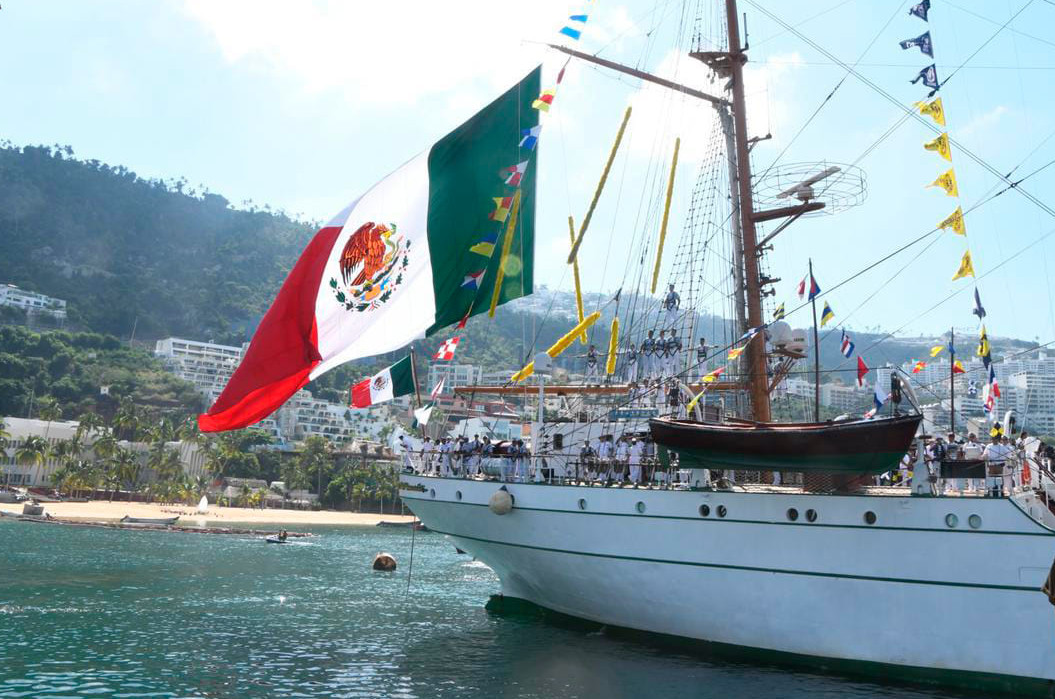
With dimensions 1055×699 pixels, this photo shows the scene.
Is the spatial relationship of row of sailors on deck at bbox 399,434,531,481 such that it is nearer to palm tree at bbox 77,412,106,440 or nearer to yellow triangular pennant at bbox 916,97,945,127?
yellow triangular pennant at bbox 916,97,945,127

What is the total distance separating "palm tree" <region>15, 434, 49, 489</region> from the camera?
259ft

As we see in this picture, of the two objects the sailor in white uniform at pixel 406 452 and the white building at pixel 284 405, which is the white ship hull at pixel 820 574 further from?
the white building at pixel 284 405

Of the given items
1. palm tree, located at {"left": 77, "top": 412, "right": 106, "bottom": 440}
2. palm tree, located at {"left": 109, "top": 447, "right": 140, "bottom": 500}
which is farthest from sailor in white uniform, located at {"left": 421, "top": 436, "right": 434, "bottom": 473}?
palm tree, located at {"left": 77, "top": 412, "right": 106, "bottom": 440}

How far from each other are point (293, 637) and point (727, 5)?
18426 millimetres

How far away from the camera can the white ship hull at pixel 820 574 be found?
13164 mm

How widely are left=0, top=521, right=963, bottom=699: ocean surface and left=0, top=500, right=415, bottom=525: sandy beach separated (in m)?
38.5

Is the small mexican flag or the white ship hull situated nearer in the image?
the white ship hull

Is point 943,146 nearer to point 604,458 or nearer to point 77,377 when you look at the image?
point 604,458

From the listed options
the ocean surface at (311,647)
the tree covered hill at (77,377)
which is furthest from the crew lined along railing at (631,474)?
the tree covered hill at (77,377)

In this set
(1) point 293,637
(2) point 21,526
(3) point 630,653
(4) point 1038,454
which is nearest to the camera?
(4) point 1038,454

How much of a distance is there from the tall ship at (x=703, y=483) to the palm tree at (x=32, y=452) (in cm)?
7413

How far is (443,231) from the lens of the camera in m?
16.7

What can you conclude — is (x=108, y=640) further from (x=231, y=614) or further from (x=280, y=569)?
(x=280, y=569)

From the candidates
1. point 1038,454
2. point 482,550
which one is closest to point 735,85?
point 1038,454
